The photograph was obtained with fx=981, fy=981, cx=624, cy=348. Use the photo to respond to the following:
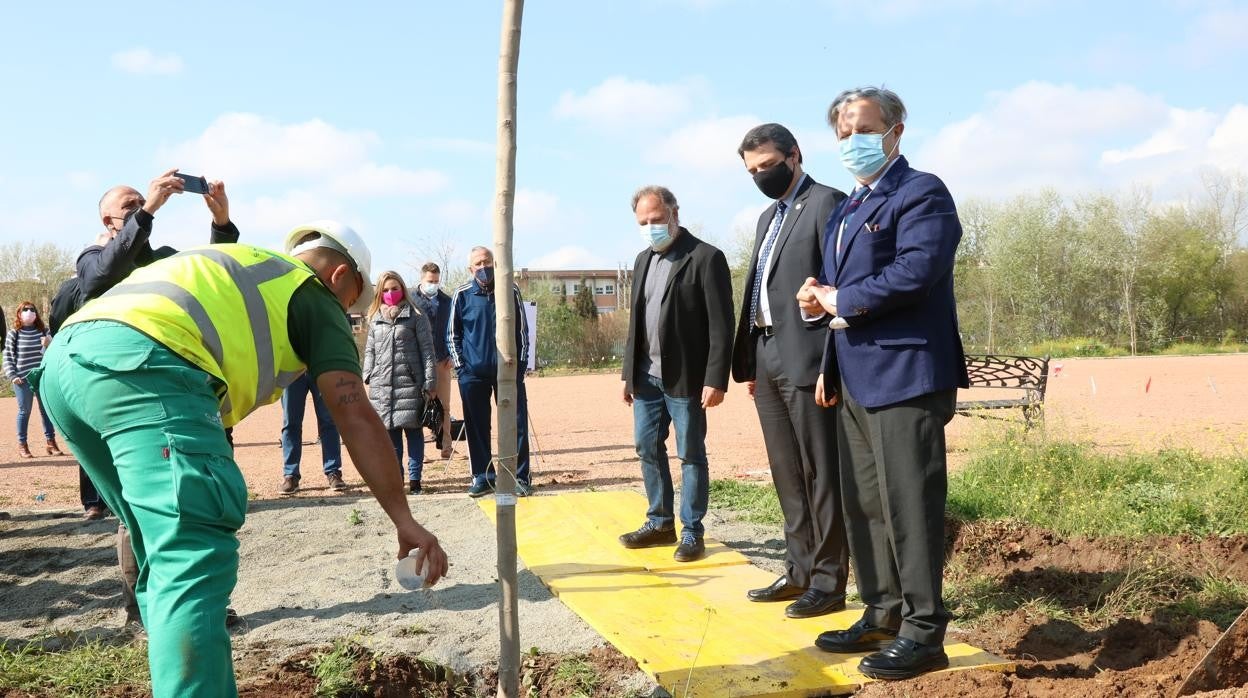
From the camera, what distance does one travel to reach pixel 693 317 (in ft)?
18.4

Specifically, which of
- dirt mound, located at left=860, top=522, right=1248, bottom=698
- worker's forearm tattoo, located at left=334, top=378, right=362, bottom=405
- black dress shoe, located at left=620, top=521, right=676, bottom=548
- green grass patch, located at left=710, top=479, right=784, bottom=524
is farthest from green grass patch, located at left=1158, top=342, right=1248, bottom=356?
worker's forearm tattoo, located at left=334, top=378, right=362, bottom=405

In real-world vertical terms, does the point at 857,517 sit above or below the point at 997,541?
above

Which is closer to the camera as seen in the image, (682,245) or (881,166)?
(881,166)

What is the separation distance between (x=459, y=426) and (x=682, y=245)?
5.26 meters

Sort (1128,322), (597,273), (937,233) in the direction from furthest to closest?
(597,273) < (1128,322) < (937,233)

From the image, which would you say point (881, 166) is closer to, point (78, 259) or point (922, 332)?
point (922, 332)

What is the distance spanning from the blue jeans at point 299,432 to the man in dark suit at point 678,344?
3.73m

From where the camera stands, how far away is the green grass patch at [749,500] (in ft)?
23.0

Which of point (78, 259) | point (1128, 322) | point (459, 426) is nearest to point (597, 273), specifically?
point (1128, 322)

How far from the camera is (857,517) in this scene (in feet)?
13.5

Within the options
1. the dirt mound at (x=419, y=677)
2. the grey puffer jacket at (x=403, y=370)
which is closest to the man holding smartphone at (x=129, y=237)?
the dirt mound at (x=419, y=677)

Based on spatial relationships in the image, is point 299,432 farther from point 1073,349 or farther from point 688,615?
point 1073,349

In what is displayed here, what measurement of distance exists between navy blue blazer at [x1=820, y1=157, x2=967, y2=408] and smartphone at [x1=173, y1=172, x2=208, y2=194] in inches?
106

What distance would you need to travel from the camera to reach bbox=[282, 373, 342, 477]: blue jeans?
8602 mm
